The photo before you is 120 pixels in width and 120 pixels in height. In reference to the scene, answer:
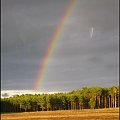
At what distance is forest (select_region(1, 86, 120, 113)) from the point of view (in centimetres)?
15750

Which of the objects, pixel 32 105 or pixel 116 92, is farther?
pixel 32 105

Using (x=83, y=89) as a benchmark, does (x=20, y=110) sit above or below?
below

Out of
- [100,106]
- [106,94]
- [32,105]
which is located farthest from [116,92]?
[32,105]

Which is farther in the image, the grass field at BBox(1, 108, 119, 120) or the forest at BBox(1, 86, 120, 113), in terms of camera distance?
the forest at BBox(1, 86, 120, 113)

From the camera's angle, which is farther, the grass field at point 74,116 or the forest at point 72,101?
the forest at point 72,101

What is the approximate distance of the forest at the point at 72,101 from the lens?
158 meters

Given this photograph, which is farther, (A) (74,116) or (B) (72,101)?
(B) (72,101)

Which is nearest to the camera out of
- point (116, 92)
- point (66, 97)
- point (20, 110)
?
point (116, 92)

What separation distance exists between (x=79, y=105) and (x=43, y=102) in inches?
868

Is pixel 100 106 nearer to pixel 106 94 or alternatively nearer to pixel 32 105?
pixel 106 94

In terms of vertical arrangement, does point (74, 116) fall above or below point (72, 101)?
above

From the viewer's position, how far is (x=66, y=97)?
163625 millimetres

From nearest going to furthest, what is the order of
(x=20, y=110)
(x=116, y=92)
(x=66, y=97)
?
1. (x=116, y=92)
2. (x=66, y=97)
3. (x=20, y=110)

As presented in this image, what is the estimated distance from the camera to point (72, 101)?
16225 cm
